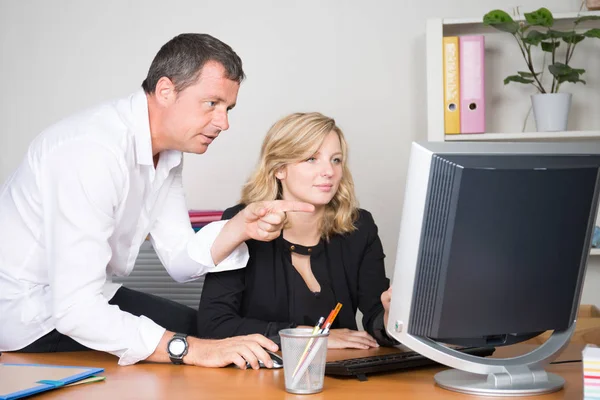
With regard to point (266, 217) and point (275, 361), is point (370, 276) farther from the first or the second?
point (275, 361)

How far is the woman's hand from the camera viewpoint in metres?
1.73

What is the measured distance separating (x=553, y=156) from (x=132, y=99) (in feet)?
3.60

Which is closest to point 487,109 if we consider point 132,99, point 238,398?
point 132,99

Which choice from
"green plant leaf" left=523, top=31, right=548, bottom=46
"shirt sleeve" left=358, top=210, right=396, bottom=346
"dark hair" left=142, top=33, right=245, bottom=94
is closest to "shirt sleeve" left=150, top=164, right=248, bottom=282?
"dark hair" left=142, top=33, right=245, bottom=94

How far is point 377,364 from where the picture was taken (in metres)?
1.35

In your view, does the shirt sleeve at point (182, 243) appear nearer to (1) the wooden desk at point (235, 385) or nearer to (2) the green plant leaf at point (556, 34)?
(1) the wooden desk at point (235, 385)

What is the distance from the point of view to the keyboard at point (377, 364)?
4.30 feet

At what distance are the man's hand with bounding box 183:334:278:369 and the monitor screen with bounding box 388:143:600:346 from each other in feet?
1.02

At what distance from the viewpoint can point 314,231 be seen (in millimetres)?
2262

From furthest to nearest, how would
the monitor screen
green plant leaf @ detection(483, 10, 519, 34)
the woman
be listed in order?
green plant leaf @ detection(483, 10, 519, 34) → the woman → the monitor screen

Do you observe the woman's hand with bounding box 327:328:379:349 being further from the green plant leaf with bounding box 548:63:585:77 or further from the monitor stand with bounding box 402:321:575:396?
the green plant leaf with bounding box 548:63:585:77

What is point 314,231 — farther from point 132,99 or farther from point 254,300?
point 132,99

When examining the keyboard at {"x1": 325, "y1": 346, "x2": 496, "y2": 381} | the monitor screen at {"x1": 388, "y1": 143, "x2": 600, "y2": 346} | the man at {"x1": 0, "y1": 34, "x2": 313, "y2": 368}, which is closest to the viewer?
the monitor screen at {"x1": 388, "y1": 143, "x2": 600, "y2": 346}

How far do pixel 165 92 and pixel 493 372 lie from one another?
1.09 m
